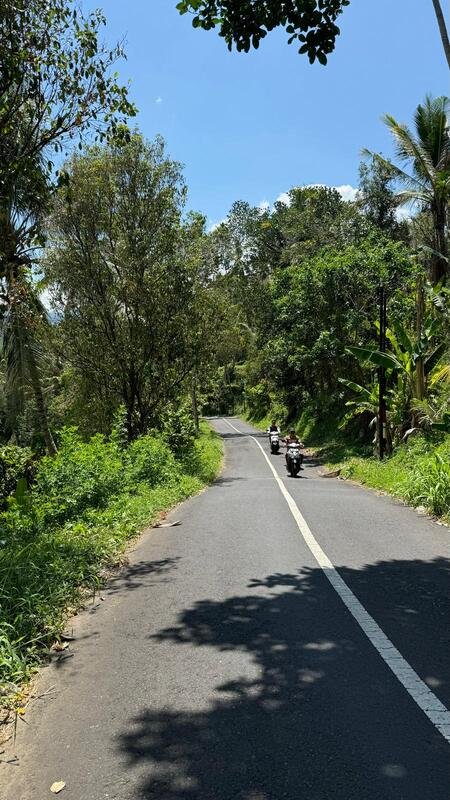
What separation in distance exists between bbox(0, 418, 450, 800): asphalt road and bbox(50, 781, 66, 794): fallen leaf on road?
3cm

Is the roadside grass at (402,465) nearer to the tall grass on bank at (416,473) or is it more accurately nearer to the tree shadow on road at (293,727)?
the tall grass on bank at (416,473)

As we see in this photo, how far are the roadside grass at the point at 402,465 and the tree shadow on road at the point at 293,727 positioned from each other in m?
6.09

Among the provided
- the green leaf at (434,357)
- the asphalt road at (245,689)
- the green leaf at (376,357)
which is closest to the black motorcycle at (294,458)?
the green leaf at (376,357)

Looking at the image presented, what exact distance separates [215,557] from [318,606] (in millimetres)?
2332

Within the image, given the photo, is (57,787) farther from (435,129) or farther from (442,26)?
(435,129)

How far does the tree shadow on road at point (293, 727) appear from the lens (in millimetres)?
2859

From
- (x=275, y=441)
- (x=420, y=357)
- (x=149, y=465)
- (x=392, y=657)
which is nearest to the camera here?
(x=392, y=657)

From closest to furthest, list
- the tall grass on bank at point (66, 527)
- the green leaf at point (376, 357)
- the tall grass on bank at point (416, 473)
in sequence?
the tall grass on bank at point (66, 527) → the tall grass on bank at point (416, 473) → the green leaf at point (376, 357)

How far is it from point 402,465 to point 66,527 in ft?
35.2

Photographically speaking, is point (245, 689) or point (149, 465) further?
point (149, 465)

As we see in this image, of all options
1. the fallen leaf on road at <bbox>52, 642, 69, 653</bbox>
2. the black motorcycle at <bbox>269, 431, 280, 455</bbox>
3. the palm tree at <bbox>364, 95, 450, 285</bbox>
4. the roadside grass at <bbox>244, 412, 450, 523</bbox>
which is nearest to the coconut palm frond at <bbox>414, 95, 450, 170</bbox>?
the palm tree at <bbox>364, 95, 450, 285</bbox>

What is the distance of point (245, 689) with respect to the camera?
385cm

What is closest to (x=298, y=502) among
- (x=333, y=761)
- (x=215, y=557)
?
(x=215, y=557)

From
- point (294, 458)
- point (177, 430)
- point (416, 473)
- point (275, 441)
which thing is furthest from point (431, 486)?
point (275, 441)
